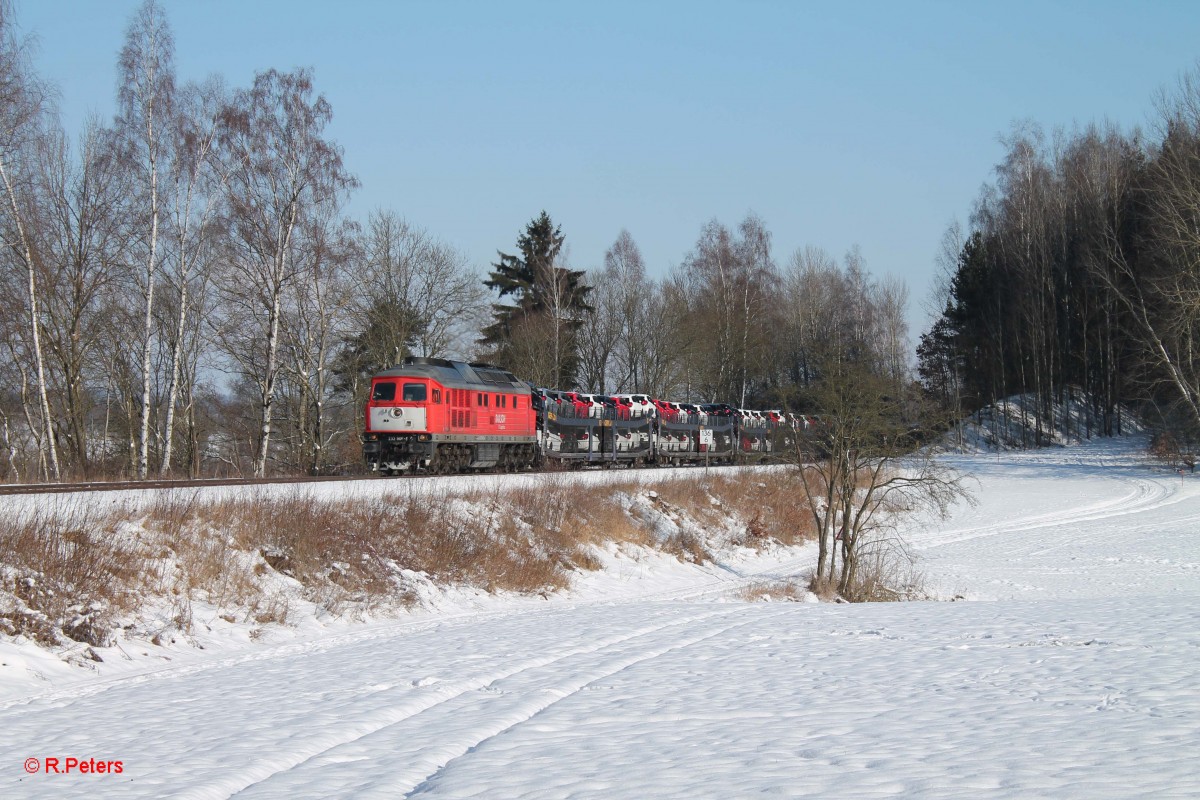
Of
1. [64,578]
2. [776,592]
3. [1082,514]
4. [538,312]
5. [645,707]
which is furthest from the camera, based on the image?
[538,312]

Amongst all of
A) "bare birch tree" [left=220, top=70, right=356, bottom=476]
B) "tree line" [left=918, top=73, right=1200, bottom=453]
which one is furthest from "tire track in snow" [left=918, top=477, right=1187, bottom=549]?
"bare birch tree" [left=220, top=70, right=356, bottom=476]

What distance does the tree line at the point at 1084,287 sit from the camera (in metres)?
48.0

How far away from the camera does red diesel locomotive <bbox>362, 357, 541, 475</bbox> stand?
27281mm

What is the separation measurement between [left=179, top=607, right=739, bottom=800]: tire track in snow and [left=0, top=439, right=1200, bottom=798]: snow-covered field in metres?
0.03

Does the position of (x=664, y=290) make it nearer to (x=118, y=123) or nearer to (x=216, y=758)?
(x=118, y=123)

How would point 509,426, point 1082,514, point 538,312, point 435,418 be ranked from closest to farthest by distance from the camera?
point 435,418 → point 509,426 → point 1082,514 → point 538,312

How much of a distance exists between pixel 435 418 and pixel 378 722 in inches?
788

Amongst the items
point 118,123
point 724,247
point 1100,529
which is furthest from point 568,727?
point 724,247

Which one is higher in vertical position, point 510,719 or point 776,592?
point 510,719

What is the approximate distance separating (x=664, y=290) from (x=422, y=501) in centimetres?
4861

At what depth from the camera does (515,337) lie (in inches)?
2112

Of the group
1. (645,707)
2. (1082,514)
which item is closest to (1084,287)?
(1082,514)

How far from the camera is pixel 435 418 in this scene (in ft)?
90.4

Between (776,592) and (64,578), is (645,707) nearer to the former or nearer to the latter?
(64,578)
